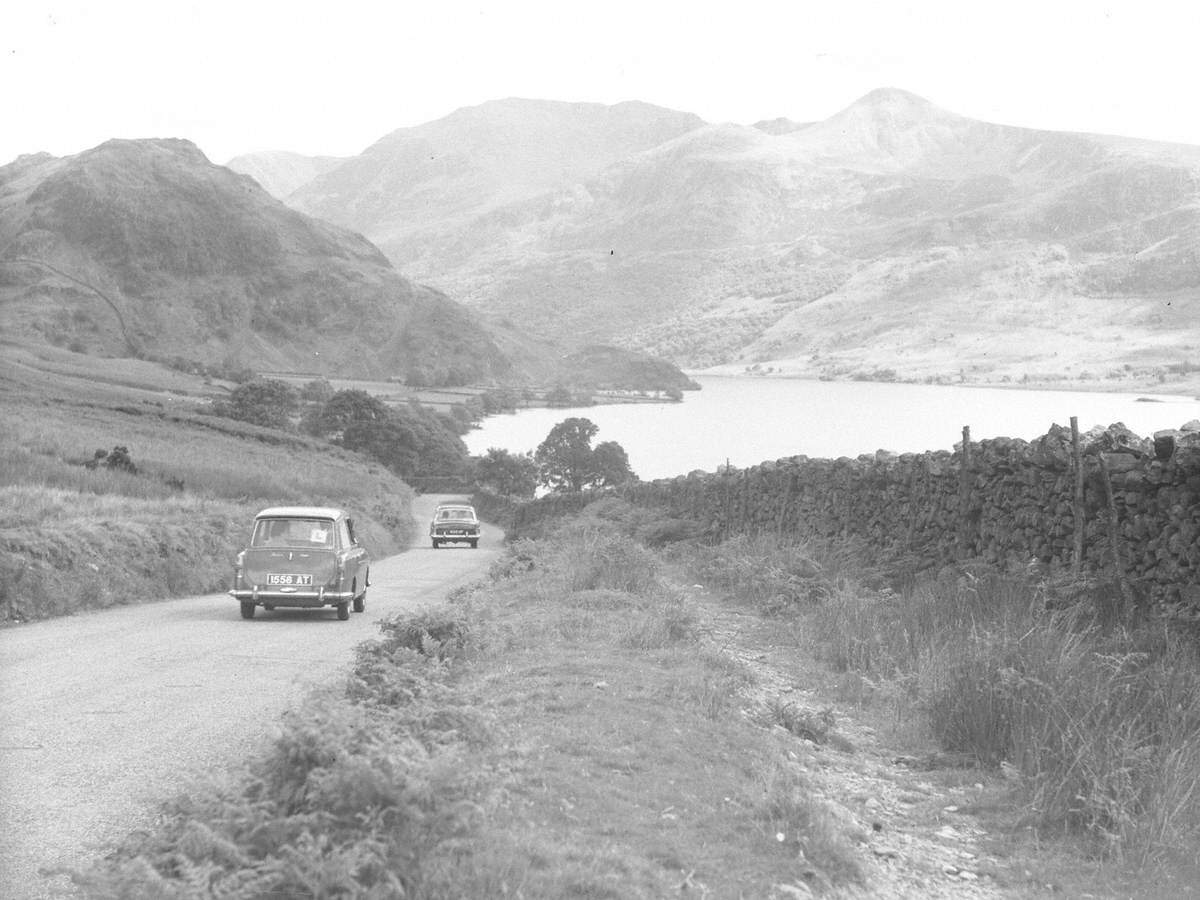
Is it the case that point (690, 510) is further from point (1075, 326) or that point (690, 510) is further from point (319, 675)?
point (1075, 326)

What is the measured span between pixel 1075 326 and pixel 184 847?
120861 mm

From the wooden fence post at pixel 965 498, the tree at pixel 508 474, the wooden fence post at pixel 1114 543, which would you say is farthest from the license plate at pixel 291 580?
the tree at pixel 508 474

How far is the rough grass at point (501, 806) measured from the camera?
→ 16.2 ft

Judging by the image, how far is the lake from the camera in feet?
149

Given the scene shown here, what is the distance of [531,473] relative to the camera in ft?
342

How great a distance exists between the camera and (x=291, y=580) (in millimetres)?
20109

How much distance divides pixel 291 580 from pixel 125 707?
369 inches

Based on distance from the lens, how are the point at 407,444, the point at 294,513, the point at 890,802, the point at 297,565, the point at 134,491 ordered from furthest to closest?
the point at 407,444 → the point at 134,491 → the point at 294,513 → the point at 297,565 → the point at 890,802

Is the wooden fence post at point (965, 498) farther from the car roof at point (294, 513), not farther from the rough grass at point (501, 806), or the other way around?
the car roof at point (294, 513)

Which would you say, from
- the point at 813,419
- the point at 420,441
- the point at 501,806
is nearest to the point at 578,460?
the point at 813,419

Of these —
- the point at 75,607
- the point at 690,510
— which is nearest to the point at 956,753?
the point at 75,607

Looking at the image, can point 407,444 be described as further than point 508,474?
Yes

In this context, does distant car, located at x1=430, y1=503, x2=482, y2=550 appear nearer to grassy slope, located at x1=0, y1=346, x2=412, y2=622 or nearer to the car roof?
grassy slope, located at x1=0, y1=346, x2=412, y2=622

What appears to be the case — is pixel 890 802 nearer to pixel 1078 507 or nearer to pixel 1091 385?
pixel 1078 507
